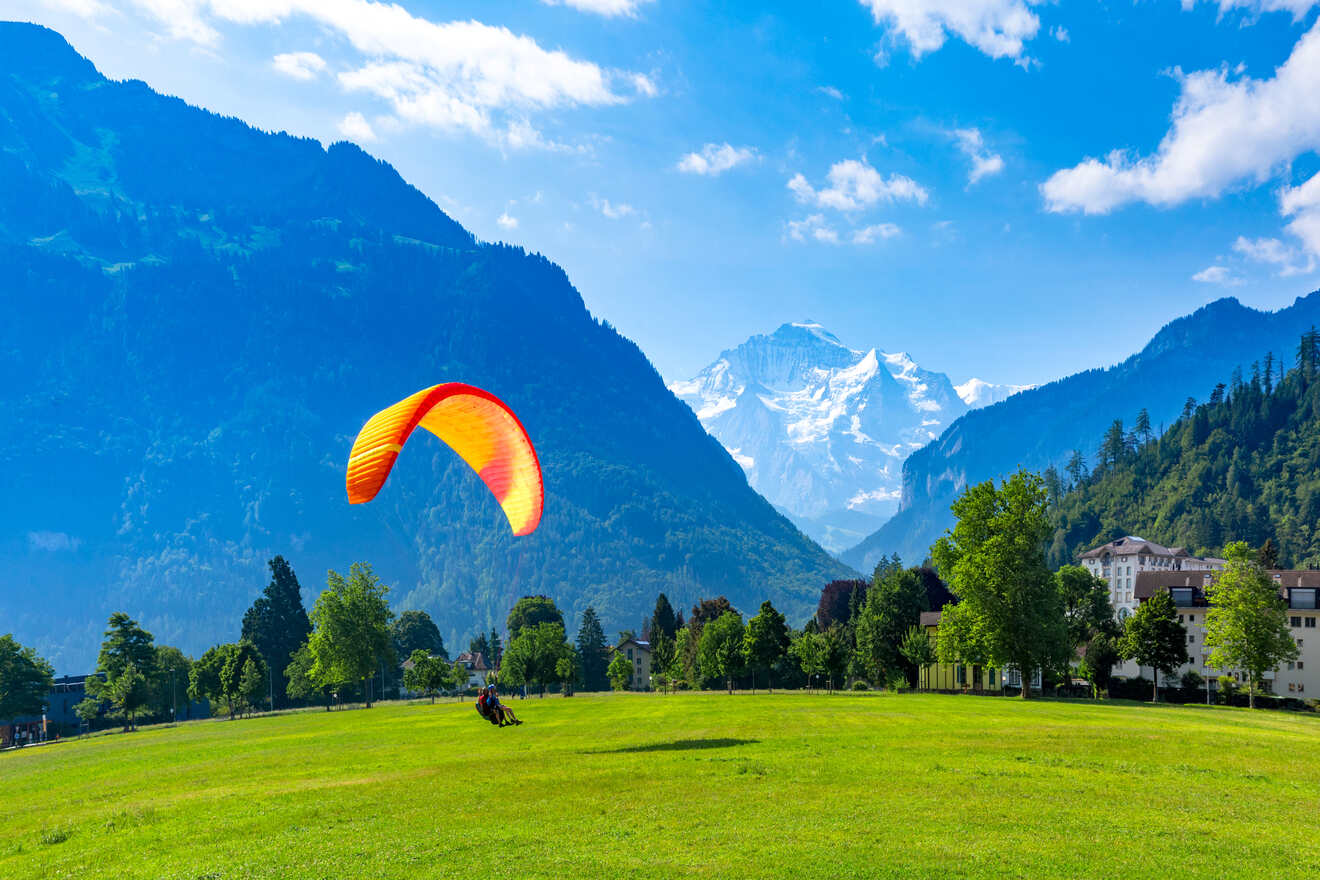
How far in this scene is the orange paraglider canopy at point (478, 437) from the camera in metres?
24.8

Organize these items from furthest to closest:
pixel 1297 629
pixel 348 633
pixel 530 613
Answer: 1. pixel 530 613
2. pixel 1297 629
3. pixel 348 633

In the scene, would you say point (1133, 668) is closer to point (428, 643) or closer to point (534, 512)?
point (534, 512)

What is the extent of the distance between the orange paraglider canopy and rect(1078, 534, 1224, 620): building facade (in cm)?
13718

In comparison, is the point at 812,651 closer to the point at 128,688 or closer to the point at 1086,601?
the point at 1086,601

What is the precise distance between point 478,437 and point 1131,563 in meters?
151

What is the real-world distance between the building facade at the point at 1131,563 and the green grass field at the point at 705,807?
129 m

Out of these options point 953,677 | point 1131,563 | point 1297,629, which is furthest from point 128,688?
point 1131,563

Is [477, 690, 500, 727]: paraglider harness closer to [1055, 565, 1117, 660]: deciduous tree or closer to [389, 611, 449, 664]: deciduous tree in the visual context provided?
[1055, 565, 1117, 660]: deciduous tree

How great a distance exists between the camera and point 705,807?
17.8 m

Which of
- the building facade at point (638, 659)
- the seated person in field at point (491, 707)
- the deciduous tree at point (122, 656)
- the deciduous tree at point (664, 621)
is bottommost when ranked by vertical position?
the building facade at point (638, 659)

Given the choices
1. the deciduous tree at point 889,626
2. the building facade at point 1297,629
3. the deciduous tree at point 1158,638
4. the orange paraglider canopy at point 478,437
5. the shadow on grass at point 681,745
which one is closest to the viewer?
the orange paraglider canopy at point 478,437

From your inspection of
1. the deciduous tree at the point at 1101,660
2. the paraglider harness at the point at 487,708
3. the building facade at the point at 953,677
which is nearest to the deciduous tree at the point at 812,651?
the building facade at the point at 953,677

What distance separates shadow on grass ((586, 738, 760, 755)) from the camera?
88.7 ft

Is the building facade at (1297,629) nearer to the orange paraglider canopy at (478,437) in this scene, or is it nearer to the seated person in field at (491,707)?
the seated person in field at (491,707)
